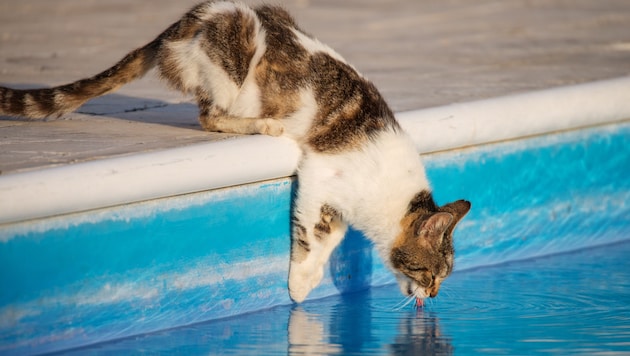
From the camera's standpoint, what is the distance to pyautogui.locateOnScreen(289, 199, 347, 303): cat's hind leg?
11.8ft

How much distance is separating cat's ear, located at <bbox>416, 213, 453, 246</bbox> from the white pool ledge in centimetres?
55

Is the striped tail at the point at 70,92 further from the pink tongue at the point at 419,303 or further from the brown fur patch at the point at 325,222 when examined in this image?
the pink tongue at the point at 419,303

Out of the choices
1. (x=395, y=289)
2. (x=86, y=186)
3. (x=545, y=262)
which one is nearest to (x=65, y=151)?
(x=86, y=186)

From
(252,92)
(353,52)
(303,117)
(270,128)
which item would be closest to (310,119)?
(303,117)

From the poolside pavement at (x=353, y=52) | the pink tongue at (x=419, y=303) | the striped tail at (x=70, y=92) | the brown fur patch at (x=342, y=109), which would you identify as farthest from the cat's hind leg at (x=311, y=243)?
the striped tail at (x=70, y=92)

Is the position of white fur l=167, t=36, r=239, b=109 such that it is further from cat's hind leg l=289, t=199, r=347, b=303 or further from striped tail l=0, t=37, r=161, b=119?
cat's hind leg l=289, t=199, r=347, b=303

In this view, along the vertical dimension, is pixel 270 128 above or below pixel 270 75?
below

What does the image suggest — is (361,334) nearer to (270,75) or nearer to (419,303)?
(419,303)

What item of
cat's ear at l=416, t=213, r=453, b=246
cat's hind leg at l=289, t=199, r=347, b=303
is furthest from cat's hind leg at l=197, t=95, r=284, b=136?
cat's ear at l=416, t=213, r=453, b=246

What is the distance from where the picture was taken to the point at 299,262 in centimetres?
367

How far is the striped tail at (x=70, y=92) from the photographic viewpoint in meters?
3.86

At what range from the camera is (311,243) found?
3623 mm

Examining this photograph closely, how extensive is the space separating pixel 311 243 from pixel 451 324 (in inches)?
22.1

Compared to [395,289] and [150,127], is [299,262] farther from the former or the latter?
[150,127]
